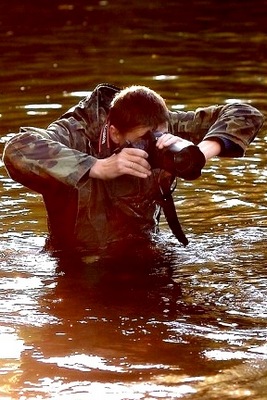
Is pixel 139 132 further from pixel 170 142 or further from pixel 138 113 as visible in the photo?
pixel 170 142

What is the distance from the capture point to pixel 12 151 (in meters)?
5.04

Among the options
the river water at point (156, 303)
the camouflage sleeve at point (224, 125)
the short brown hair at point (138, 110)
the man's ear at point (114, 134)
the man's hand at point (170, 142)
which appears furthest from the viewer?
the camouflage sleeve at point (224, 125)

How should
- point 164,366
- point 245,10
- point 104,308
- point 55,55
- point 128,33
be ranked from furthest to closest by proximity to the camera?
point 245,10
point 128,33
point 55,55
point 104,308
point 164,366

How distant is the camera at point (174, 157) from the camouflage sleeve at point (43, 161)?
26 cm

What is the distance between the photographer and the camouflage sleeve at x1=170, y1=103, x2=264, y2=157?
17.0 ft

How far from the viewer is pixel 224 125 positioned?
5.22 metres

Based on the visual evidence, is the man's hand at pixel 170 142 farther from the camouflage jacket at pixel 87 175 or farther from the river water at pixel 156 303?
the river water at pixel 156 303

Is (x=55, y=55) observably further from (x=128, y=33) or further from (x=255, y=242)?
(x=255, y=242)

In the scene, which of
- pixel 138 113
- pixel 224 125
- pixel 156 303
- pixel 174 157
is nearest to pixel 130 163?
pixel 174 157

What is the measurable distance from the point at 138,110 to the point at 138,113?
13mm

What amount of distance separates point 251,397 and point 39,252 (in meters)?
2.14

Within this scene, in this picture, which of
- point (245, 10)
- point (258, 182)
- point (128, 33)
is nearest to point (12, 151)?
point (258, 182)

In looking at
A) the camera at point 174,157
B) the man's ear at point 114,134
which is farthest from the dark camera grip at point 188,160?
the man's ear at point 114,134

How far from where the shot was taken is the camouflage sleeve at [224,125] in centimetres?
519
